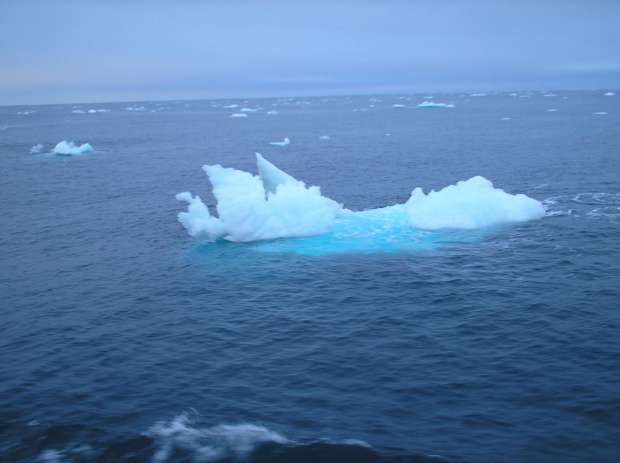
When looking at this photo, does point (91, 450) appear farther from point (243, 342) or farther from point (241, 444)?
point (243, 342)

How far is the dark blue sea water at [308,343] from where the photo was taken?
12.7 meters

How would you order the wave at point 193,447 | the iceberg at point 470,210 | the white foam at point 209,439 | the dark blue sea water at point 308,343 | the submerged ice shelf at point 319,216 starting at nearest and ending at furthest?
1. the wave at point 193,447
2. the white foam at point 209,439
3. the dark blue sea water at point 308,343
4. the submerged ice shelf at point 319,216
5. the iceberg at point 470,210

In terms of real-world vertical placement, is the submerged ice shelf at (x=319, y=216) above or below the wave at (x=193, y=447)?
above

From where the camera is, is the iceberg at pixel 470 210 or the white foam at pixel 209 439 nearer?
the white foam at pixel 209 439

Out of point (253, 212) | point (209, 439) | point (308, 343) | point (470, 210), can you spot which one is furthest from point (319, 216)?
point (209, 439)

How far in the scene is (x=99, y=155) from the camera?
68875 mm

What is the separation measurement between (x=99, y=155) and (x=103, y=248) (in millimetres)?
45037

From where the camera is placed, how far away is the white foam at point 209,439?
485 inches

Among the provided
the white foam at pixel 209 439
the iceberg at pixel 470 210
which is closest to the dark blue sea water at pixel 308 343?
the white foam at pixel 209 439

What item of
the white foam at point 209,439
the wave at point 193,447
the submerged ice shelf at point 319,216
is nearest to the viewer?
the wave at point 193,447

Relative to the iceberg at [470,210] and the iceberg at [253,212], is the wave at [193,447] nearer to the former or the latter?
the iceberg at [253,212]

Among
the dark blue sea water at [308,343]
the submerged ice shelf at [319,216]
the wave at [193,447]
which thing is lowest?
→ the wave at [193,447]

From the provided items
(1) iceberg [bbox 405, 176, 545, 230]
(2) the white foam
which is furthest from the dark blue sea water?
(1) iceberg [bbox 405, 176, 545, 230]

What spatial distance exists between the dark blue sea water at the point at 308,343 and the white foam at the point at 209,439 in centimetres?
4
